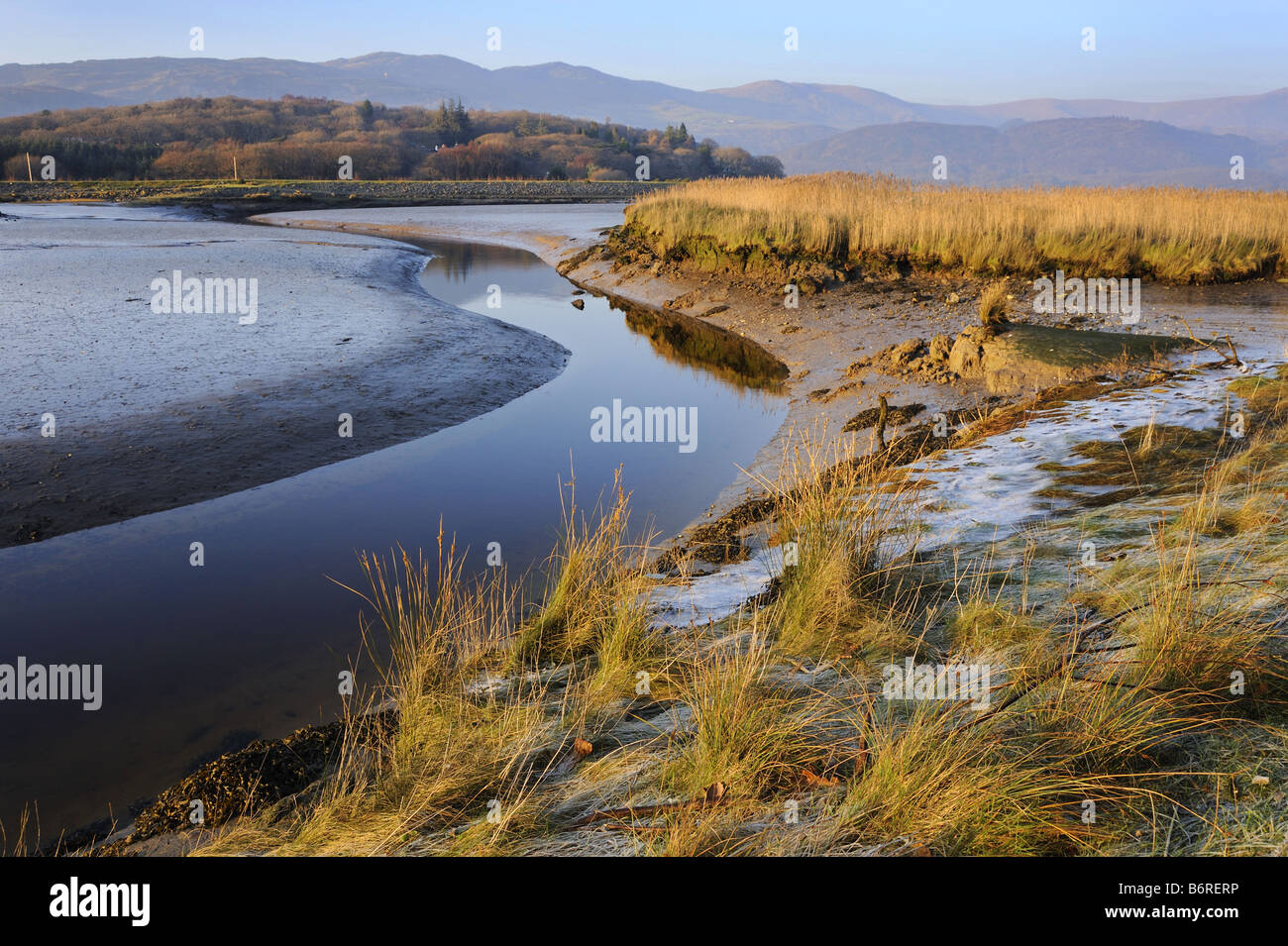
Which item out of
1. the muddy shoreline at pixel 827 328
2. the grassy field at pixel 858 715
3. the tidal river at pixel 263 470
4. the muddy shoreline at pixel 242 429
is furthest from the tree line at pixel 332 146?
the grassy field at pixel 858 715

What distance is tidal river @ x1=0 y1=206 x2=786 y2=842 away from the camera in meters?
4.47

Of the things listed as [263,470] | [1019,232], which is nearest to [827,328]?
[1019,232]

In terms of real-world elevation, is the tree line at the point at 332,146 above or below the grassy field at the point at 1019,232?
above

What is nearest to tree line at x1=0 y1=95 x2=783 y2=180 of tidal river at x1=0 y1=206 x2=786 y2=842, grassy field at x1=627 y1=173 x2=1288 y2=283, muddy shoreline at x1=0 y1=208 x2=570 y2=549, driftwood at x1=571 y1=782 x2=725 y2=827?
tidal river at x1=0 y1=206 x2=786 y2=842

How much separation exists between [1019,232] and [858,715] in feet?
47.8

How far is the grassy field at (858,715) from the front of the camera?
2.67 metres

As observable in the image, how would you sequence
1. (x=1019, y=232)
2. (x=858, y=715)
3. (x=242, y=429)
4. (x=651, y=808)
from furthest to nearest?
(x=1019, y=232) → (x=242, y=429) → (x=858, y=715) → (x=651, y=808)

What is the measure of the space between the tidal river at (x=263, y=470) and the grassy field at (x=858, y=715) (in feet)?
3.43

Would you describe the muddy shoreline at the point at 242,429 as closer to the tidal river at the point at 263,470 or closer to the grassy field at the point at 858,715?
the tidal river at the point at 263,470

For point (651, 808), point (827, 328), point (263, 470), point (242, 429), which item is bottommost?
point (651, 808)

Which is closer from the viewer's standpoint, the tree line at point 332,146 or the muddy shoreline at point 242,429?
the muddy shoreline at point 242,429

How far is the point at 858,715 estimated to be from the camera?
133 inches

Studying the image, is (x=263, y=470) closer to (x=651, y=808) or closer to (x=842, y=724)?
(x=651, y=808)

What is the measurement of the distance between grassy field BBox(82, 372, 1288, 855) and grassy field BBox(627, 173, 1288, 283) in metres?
11.4
